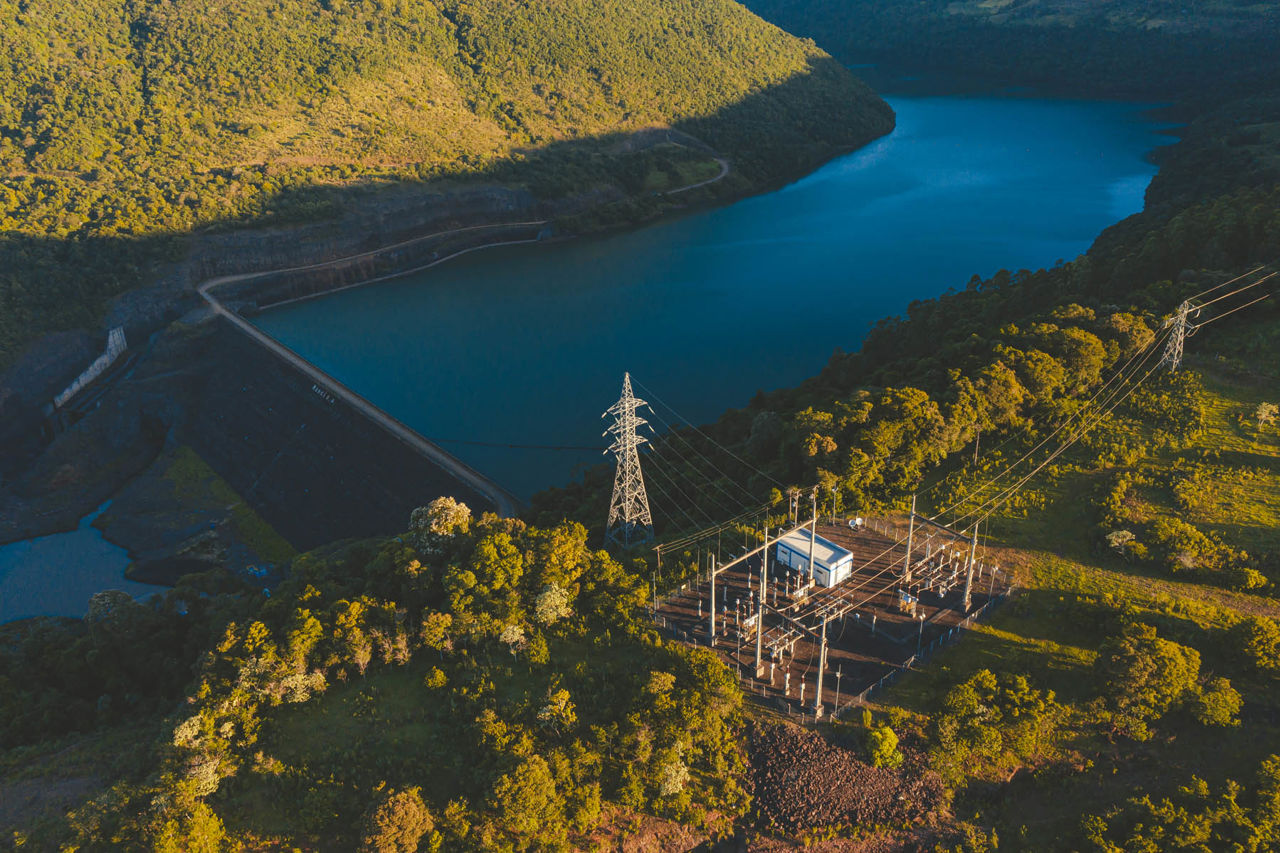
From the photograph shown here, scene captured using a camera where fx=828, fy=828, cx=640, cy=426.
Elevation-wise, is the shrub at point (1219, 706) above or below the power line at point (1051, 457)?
below

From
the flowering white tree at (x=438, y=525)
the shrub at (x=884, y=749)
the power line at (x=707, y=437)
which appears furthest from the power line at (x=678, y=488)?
the shrub at (x=884, y=749)

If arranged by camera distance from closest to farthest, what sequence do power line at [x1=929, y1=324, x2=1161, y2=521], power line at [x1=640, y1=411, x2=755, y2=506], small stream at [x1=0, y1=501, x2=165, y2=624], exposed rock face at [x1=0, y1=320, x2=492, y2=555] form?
power line at [x1=929, y1=324, x2=1161, y2=521] < power line at [x1=640, y1=411, x2=755, y2=506] < small stream at [x1=0, y1=501, x2=165, y2=624] < exposed rock face at [x1=0, y1=320, x2=492, y2=555]

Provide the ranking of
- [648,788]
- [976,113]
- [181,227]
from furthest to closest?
[976,113] < [181,227] < [648,788]

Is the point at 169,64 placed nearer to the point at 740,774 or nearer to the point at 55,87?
the point at 55,87

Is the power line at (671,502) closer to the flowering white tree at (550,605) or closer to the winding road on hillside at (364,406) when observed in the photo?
the winding road on hillside at (364,406)

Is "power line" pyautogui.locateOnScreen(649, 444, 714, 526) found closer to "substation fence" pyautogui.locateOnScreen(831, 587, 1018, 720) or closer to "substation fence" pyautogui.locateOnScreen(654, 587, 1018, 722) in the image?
"substation fence" pyautogui.locateOnScreen(654, 587, 1018, 722)

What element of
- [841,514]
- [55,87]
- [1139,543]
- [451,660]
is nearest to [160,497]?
[451,660]

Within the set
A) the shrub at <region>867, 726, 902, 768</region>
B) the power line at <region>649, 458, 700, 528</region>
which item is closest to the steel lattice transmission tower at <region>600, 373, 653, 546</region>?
the power line at <region>649, 458, 700, 528</region>
